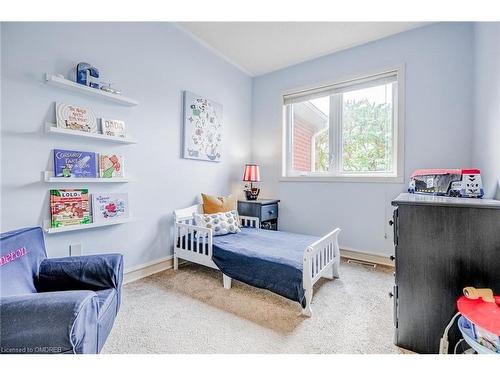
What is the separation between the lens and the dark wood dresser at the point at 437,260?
1144 mm

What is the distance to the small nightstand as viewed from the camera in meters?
3.09

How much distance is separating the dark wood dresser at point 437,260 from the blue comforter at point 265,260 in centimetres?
65

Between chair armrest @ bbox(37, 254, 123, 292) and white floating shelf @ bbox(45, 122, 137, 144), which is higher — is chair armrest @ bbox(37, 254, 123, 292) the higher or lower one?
the lower one

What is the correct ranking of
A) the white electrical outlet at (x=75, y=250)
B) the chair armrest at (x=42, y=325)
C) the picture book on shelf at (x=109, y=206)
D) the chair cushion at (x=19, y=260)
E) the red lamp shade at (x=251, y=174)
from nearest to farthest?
the chair armrest at (x=42, y=325) → the chair cushion at (x=19, y=260) → the white electrical outlet at (x=75, y=250) → the picture book on shelf at (x=109, y=206) → the red lamp shade at (x=251, y=174)

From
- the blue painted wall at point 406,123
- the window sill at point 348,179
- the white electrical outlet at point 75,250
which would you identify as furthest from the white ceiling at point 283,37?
the white electrical outlet at point 75,250

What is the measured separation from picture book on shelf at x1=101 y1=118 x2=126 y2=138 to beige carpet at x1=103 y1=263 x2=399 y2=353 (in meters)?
1.42

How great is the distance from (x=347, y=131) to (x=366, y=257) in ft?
5.34

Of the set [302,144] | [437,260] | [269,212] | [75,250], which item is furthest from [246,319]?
[302,144]

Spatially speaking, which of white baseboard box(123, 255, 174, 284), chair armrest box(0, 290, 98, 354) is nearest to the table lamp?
white baseboard box(123, 255, 174, 284)

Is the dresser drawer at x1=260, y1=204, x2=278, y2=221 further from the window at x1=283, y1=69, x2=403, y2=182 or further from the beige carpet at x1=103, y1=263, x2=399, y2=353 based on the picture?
the beige carpet at x1=103, y1=263, x2=399, y2=353

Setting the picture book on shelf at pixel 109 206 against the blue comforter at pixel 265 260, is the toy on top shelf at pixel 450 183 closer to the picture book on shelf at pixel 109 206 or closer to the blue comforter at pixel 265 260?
the blue comforter at pixel 265 260
